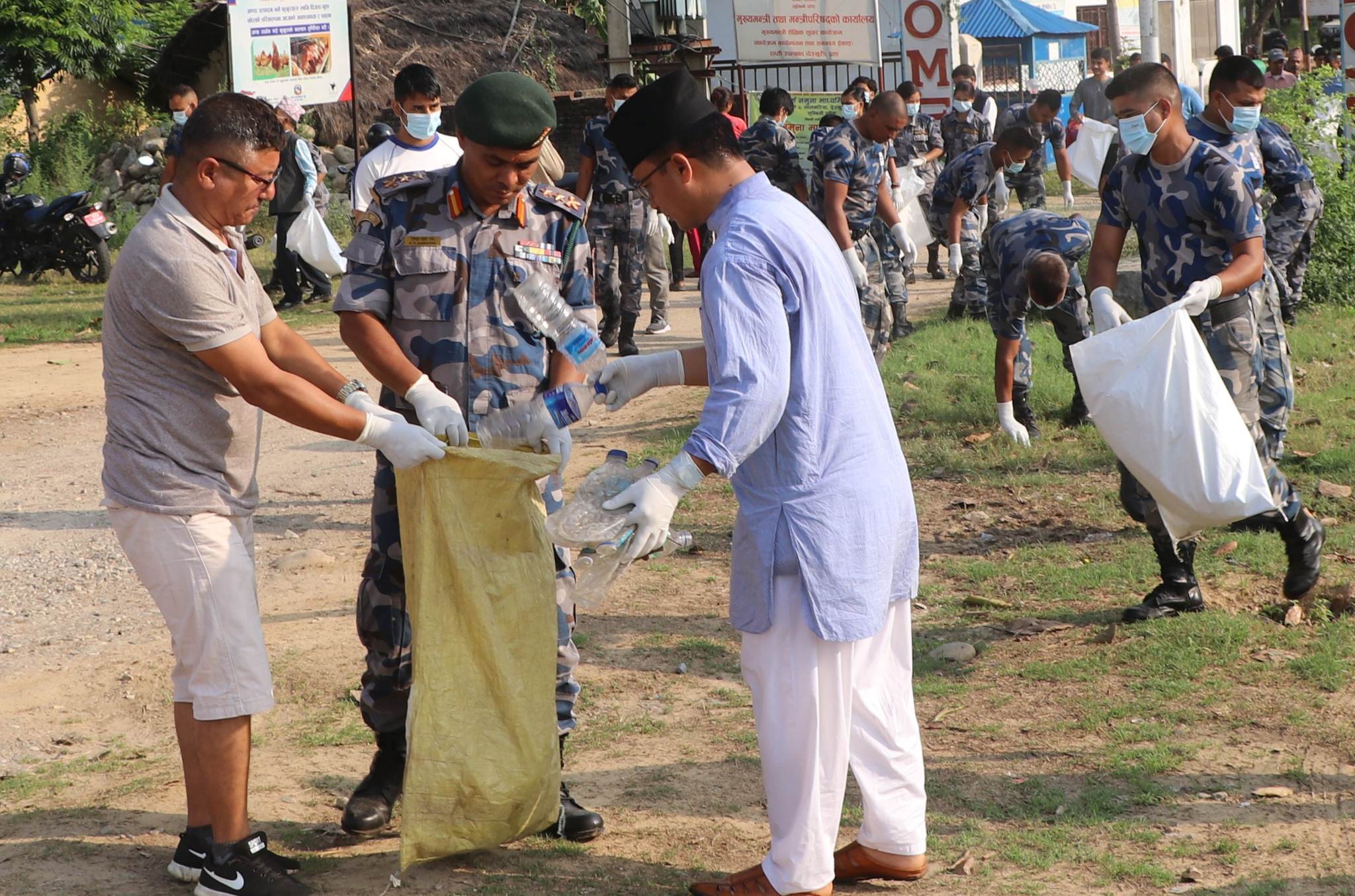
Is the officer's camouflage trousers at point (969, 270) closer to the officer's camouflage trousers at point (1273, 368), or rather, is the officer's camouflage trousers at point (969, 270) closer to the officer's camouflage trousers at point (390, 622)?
the officer's camouflage trousers at point (1273, 368)

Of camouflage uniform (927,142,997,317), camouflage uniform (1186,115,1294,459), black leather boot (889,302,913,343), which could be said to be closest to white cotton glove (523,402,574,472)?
camouflage uniform (1186,115,1294,459)

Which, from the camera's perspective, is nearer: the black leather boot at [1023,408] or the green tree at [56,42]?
the black leather boot at [1023,408]

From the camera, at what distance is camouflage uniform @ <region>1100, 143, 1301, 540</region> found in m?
5.17

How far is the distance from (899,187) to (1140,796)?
905 centimetres

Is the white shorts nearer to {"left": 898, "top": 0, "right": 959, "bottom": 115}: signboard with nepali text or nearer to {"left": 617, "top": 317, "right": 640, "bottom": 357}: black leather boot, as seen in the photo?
{"left": 617, "top": 317, "right": 640, "bottom": 357}: black leather boot

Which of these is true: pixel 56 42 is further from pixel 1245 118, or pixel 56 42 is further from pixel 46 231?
pixel 1245 118

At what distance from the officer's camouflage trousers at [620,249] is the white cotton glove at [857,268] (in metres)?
2.05

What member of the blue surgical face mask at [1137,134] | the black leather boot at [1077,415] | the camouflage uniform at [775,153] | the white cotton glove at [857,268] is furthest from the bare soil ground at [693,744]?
the camouflage uniform at [775,153]

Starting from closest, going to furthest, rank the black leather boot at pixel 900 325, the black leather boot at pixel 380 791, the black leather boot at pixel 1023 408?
1. the black leather boot at pixel 380 791
2. the black leather boot at pixel 1023 408
3. the black leather boot at pixel 900 325

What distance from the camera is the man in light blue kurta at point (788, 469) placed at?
297cm

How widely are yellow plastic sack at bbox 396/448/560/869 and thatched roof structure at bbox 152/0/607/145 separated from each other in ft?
57.5

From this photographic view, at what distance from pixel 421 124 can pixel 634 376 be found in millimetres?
5099

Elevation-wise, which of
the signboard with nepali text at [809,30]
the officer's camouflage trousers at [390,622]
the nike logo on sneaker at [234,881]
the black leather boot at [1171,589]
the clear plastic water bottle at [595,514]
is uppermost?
the signboard with nepali text at [809,30]

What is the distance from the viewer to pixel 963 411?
8805mm
